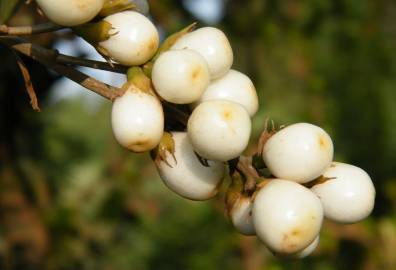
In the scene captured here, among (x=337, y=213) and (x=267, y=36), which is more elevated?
(x=337, y=213)

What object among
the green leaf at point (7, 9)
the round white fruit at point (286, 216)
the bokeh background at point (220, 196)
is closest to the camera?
the round white fruit at point (286, 216)

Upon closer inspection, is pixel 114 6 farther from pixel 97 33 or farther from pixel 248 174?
pixel 248 174

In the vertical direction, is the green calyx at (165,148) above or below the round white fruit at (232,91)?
below

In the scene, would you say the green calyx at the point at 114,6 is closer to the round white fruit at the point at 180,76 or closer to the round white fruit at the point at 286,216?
the round white fruit at the point at 180,76

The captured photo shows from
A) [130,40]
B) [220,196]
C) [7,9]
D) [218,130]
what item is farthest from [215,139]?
[220,196]

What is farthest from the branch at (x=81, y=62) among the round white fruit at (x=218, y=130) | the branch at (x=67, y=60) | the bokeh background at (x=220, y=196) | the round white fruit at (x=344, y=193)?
the bokeh background at (x=220, y=196)

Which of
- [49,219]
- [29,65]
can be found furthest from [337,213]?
[49,219]

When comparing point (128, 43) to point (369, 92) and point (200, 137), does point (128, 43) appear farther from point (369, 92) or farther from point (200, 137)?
point (369, 92)
